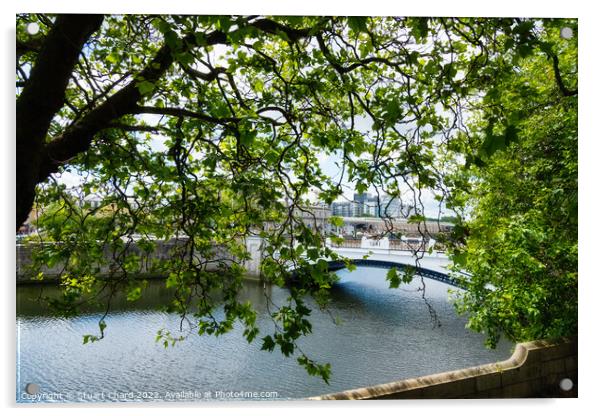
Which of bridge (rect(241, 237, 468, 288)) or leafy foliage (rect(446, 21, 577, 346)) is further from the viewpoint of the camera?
leafy foliage (rect(446, 21, 577, 346))

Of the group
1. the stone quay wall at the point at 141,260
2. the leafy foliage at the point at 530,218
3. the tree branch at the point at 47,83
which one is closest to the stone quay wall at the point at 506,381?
the leafy foliage at the point at 530,218

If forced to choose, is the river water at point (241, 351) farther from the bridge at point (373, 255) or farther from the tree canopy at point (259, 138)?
the tree canopy at point (259, 138)

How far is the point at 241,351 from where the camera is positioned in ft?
9.87

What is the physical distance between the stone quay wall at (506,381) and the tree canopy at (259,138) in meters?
0.20

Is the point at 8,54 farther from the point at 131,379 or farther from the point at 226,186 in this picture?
the point at 131,379

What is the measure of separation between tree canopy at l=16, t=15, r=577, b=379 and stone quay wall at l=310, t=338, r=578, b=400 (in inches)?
7.7

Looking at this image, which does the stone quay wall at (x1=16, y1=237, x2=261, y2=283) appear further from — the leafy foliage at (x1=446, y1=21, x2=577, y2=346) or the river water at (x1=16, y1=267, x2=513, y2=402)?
the leafy foliage at (x1=446, y1=21, x2=577, y2=346)

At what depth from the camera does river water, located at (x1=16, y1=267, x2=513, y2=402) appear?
234cm

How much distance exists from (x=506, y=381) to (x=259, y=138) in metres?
1.89

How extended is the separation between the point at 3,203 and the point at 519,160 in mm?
2914

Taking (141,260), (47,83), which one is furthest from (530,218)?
(47,83)

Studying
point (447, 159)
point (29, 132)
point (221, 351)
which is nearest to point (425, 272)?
point (447, 159)

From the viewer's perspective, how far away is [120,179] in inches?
90.3

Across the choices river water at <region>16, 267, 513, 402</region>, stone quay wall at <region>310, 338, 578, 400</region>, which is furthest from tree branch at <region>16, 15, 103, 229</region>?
stone quay wall at <region>310, 338, 578, 400</region>
